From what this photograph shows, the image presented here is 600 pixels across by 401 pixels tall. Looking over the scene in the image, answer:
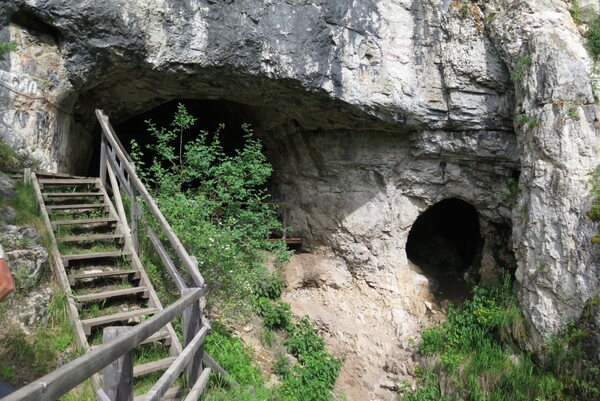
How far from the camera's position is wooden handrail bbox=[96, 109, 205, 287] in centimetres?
373

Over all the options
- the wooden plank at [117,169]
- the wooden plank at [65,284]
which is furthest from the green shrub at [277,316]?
the wooden plank at [65,284]

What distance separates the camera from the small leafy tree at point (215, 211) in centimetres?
532

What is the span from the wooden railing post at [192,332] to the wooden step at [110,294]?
1.29 m

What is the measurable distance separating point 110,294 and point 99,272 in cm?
43

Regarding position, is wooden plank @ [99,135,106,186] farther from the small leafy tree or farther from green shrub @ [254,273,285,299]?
green shrub @ [254,273,285,299]

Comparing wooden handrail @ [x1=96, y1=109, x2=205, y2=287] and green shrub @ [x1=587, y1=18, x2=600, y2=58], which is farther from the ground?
green shrub @ [x1=587, y1=18, x2=600, y2=58]

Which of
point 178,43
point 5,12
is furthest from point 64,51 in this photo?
point 178,43

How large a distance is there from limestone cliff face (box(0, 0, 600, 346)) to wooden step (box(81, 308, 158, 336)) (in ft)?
12.2

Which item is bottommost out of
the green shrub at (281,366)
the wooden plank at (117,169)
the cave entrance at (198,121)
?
the green shrub at (281,366)

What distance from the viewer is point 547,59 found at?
21.4 feet

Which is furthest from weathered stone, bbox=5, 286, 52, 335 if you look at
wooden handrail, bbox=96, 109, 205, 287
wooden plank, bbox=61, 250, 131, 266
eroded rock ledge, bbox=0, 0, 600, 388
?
eroded rock ledge, bbox=0, 0, 600, 388

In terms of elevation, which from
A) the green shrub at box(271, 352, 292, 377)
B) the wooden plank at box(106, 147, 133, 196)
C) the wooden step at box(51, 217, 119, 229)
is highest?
the wooden plank at box(106, 147, 133, 196)

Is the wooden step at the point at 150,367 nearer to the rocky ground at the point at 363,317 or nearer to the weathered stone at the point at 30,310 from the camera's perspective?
the weathered stone at the point at 30,310

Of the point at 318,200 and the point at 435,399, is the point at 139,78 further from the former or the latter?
the point at 435,399
